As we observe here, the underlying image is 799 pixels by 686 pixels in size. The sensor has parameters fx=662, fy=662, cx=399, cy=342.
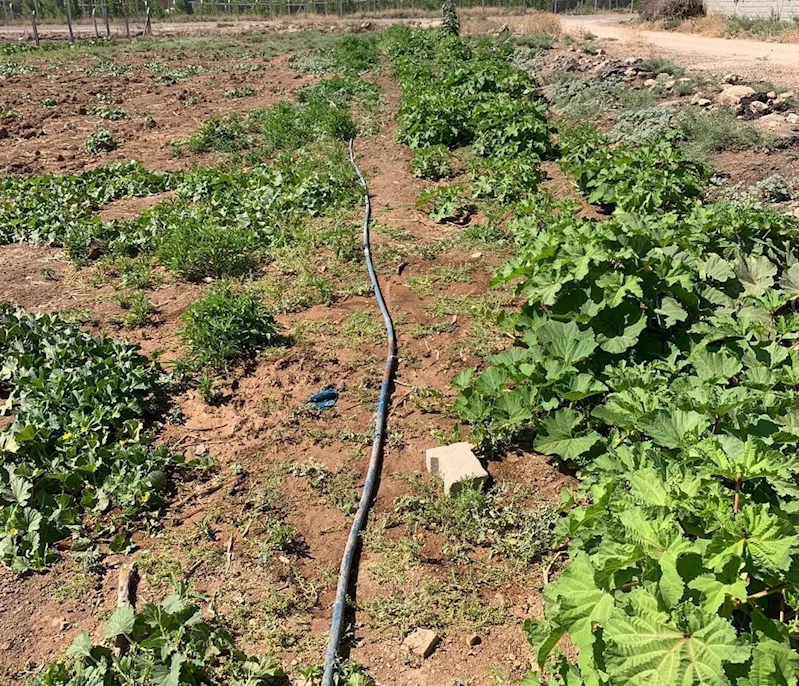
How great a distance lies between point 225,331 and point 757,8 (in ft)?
96.0

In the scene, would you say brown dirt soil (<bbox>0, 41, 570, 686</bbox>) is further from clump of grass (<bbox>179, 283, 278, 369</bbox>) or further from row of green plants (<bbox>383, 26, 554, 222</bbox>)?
row of green plants (<bbox>383, 26, 554, 222</bbox>)

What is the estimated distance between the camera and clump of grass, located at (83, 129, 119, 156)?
11.3 m

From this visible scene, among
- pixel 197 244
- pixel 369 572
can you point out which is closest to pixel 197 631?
pixel 369 572

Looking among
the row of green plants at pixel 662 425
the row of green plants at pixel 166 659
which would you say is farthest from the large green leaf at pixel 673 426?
the row of green plants at pixel 166 659

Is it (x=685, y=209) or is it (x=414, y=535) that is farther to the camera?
(x=685, y=209)

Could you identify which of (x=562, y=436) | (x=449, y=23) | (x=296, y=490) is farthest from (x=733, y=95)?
(x=449, y=23)

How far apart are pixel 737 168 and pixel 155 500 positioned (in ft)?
24.4

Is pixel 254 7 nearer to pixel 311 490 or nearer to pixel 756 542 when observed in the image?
pixel 311 490

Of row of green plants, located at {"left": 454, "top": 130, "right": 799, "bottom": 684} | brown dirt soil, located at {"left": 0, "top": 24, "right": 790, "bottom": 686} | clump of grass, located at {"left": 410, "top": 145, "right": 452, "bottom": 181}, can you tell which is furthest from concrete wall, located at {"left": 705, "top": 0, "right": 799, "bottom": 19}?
row of green plants, located at {"left": 454, "top": 130, "right": 799, "bottom": 684}

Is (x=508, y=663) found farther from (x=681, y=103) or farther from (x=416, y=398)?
(x=681, y=103)

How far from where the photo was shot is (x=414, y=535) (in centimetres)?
357

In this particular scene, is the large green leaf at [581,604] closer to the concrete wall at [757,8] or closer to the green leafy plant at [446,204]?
the green leafy plant at [446,204]

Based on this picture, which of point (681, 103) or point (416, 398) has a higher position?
point (681, 103)

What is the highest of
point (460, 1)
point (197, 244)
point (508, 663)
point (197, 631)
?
point (460, 1)
